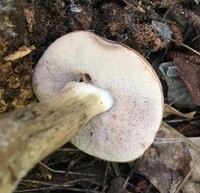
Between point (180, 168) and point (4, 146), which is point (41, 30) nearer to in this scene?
point (4, 146)

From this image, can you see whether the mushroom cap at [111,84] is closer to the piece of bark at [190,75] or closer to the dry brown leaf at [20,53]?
the dry brown leaf at [20,53]

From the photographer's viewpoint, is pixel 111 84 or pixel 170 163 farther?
pixel 170 163

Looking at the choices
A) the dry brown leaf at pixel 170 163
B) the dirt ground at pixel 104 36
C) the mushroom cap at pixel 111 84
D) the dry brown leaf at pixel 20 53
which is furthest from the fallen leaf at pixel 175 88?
the dry brown leaf at pixel 20 53

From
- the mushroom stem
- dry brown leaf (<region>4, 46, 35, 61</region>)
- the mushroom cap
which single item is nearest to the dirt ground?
dry brown leaf (<region>4, 46, 35, 61</region>)

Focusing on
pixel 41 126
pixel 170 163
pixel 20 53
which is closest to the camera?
pixel 41 126

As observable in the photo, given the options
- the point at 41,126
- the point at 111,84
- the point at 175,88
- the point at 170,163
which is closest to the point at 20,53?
the point at 111,84

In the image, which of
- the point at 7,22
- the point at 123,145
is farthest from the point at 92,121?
the point at 7,22

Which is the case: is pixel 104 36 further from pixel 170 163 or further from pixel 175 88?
pixel 170 163
